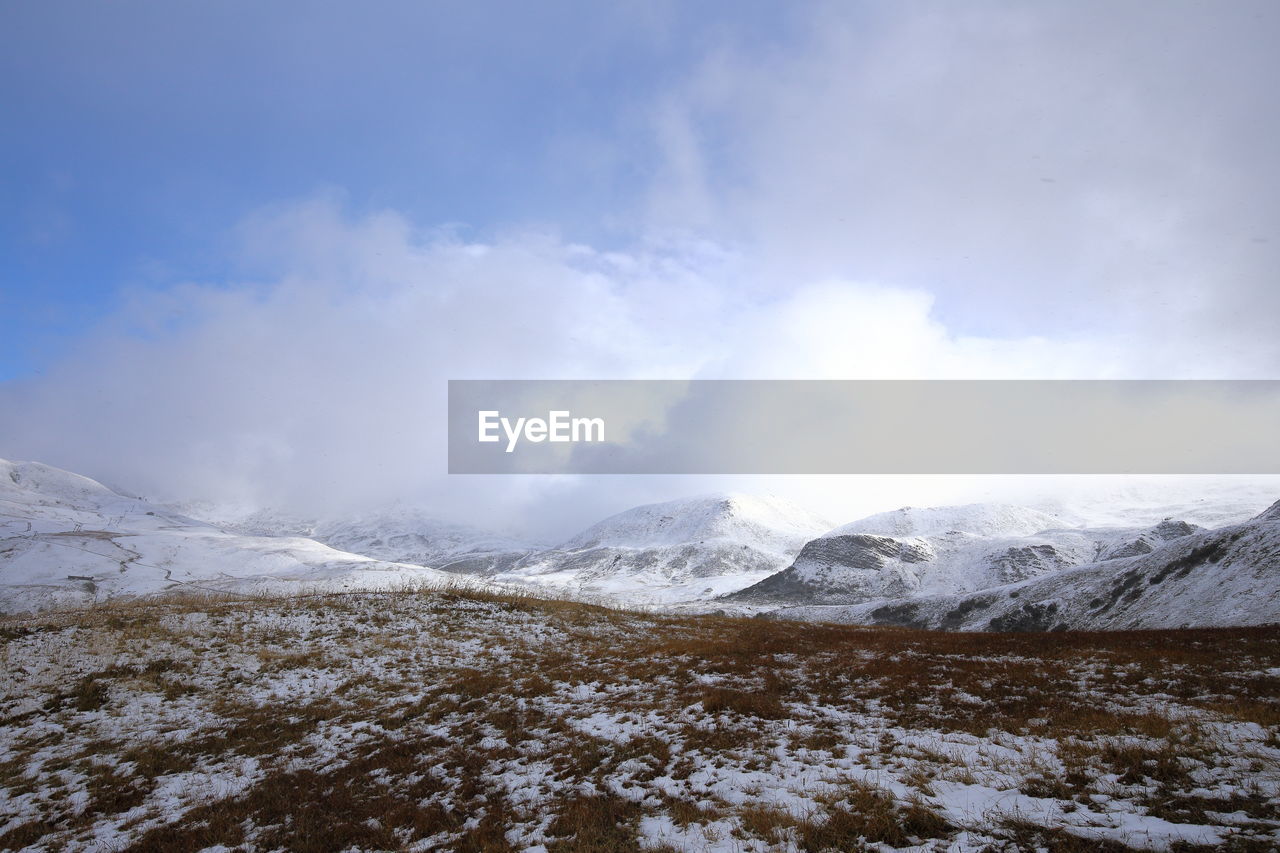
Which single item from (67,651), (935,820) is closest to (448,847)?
(935,820)

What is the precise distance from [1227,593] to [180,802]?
187 feet

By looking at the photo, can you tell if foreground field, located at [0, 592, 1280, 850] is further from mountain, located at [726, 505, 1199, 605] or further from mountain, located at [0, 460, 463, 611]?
mountain, located at [726, 505, 1199, 605]

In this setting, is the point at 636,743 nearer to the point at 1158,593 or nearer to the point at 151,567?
the point at 1158,593

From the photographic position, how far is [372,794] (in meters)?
11.8

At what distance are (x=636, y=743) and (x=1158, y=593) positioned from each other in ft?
177

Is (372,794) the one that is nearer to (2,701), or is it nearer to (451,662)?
(451,662)

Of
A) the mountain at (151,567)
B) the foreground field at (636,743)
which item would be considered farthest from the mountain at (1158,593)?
the mountain at (151,567)

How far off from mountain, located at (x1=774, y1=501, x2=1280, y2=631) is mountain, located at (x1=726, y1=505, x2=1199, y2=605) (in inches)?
1374

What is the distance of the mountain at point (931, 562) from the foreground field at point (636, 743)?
314ft

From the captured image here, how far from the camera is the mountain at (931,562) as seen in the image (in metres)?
111

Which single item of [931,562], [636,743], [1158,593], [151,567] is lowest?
[931,562]

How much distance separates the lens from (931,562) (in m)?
142

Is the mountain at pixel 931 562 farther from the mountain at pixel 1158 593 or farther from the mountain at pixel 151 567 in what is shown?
the mountain at pixel 151 567

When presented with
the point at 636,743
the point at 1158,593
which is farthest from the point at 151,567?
the point at 1158,593
